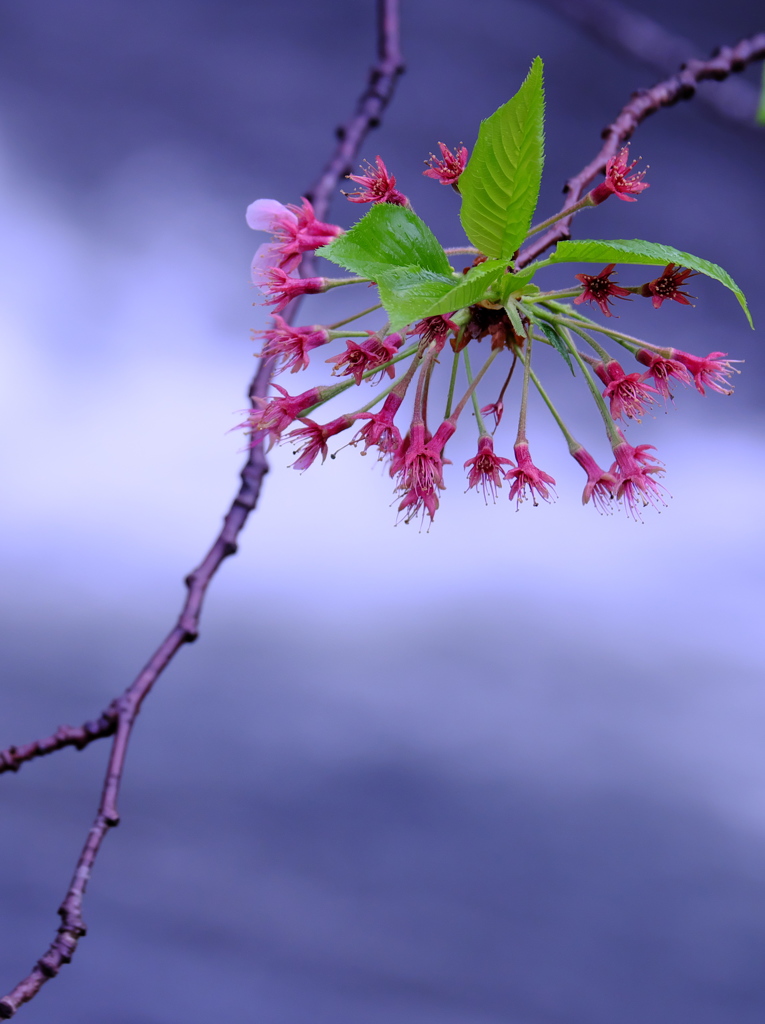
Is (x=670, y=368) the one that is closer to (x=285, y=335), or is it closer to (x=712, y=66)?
(x=285, y=335)

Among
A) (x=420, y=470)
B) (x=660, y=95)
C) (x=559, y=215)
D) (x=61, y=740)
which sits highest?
(x=660, y=95)

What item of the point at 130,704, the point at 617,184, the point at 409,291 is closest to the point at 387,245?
the point at 409,291

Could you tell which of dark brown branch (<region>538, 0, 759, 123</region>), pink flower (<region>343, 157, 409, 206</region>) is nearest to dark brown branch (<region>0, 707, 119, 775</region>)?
pink flower (<region>343, 157, 409, 206</region>)

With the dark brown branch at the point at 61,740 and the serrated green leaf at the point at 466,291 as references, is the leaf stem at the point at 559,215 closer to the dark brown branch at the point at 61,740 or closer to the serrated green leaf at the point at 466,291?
the serrated green leaf at the point at 466,291

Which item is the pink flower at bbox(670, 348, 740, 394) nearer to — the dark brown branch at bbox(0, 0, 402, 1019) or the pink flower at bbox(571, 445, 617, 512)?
the pink flower at bbox(571, 445, 617, 512)

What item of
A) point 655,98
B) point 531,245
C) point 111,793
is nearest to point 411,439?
point 531,245

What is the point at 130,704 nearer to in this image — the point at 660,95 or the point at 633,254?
the point at 633,254
